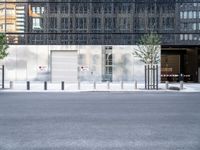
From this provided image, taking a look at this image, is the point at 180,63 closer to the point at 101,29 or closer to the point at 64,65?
the point at 101,29

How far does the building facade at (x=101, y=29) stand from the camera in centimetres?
5491

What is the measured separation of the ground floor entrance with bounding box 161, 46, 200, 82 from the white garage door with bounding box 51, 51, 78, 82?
1499 cm

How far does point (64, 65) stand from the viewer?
55312mm

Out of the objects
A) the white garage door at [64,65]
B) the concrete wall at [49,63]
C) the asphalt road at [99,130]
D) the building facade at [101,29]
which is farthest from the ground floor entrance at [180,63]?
the asphalt road at [99,130]

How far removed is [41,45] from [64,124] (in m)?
43.4

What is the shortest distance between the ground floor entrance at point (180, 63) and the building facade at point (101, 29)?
5888 millimetres

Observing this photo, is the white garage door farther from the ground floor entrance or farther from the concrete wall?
the ground floor entrance

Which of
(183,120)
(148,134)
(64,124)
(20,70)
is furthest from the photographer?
(20,70)

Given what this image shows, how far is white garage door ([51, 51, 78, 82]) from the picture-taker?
54906mm

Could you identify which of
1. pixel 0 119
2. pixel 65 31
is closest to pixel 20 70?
pixel 65 31

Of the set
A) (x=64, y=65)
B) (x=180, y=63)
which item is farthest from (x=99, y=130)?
(x=180, y=63)

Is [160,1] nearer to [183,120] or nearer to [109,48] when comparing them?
[109,48]

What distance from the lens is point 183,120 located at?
44.7 ft

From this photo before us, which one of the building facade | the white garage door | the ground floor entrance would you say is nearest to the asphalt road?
the white garage door
